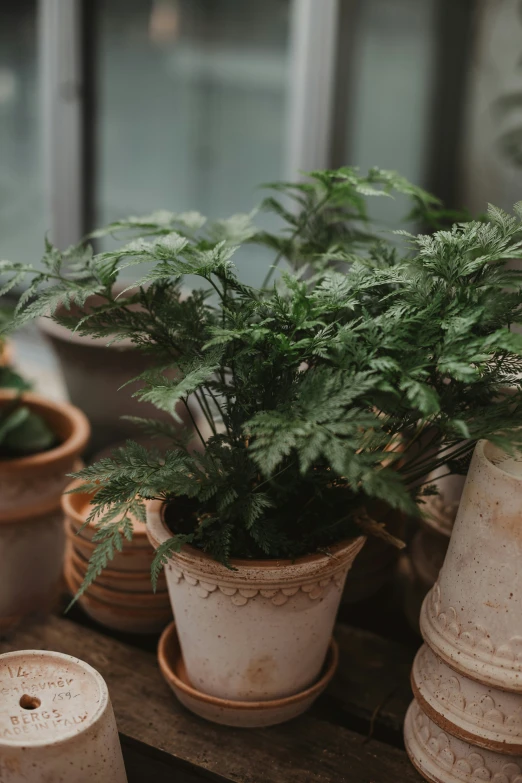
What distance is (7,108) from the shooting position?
284 centimetres

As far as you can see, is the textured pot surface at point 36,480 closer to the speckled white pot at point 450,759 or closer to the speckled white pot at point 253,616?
Answer: the speckled white pot at point 253,616

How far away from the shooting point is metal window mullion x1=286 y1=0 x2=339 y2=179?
76.6 inches

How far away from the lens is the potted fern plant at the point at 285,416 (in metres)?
0.73

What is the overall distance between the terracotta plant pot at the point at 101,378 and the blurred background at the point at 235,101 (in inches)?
36.4

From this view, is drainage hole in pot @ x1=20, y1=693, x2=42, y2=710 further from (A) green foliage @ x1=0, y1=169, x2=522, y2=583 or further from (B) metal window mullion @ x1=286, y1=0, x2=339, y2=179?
(B) metal window mullion @ x1=286, y1=0, x2=339, y2=179

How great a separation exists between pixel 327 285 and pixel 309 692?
1.49ft

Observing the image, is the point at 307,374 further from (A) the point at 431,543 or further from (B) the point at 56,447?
(B) the point at 56,447

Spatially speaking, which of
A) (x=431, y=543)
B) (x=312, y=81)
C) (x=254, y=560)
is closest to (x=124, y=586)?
(x=254, y=560)

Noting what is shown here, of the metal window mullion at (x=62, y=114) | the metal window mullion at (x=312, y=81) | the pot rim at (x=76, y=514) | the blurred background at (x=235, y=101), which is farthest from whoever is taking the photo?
the metal window mullion at (x=62, y=114)

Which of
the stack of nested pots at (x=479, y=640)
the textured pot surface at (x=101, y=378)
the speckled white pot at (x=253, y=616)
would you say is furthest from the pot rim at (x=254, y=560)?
the textured pot surface at (x=101, y=378)

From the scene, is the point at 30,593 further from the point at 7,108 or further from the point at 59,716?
the point at 7,108

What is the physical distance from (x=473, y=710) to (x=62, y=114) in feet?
7.02

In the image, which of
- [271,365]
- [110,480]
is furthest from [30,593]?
[271,365]

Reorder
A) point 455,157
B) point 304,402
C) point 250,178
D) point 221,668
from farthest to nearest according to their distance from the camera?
point 250,178
point 455,157
point 221,668
point 304,402
